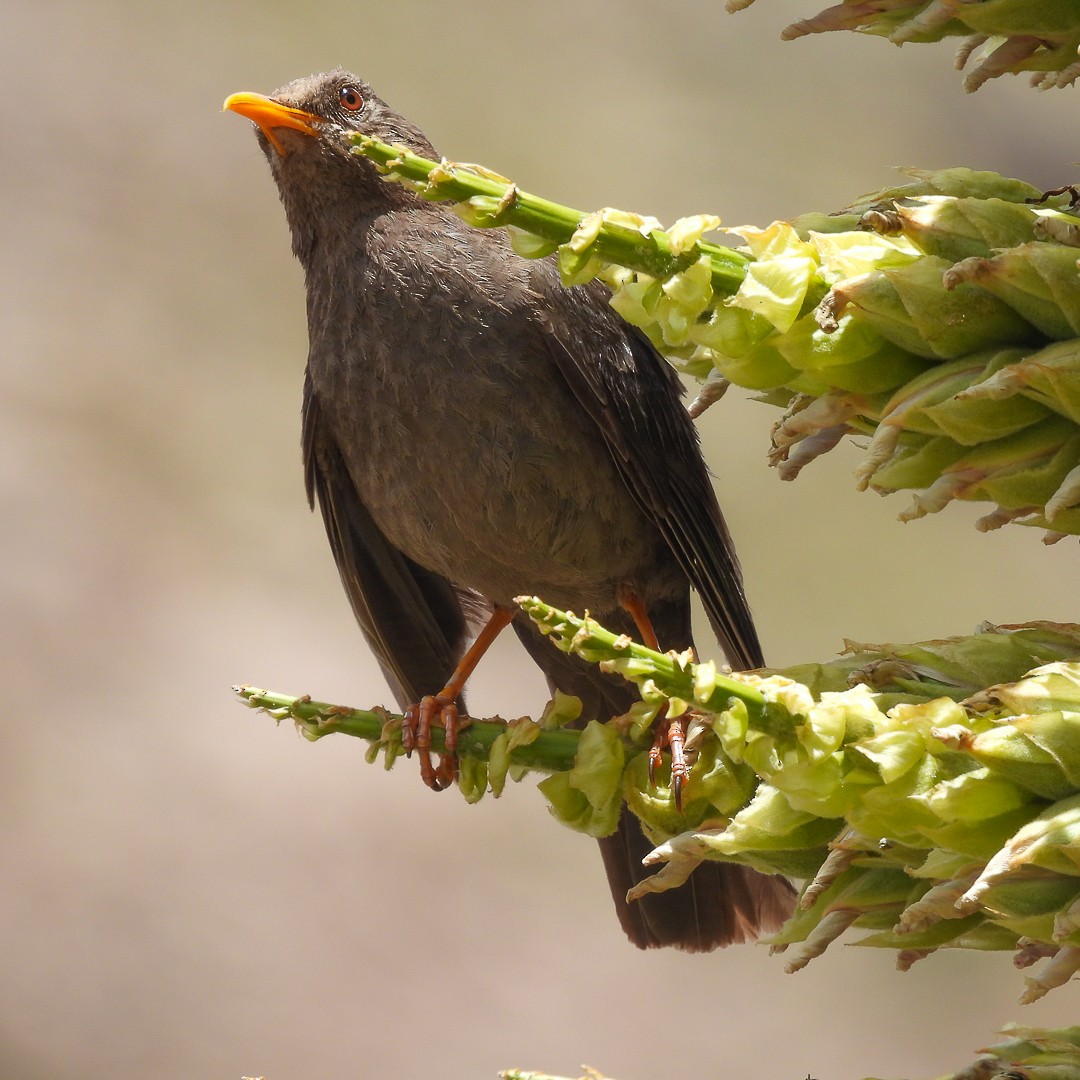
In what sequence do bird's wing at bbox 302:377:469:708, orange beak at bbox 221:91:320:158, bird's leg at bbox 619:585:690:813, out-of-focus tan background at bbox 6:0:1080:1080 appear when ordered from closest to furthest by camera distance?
bird's leg at bbox 619:585:690:813, orange beak at bbox 221:91:320:158, bird's wing at bbox 302:377:469:708, out-of-focus tan background at bbox 6:0:1080:1080

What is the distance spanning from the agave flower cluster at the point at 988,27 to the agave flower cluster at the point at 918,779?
0.40 m

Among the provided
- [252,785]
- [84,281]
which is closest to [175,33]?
[84,281]

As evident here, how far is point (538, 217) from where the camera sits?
854 millimetres

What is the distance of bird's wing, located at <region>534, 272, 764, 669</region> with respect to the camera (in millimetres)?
2605

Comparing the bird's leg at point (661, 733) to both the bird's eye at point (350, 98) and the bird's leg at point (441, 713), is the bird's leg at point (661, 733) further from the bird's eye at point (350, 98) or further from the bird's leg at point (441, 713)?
the bird's eye at point (350, 98)

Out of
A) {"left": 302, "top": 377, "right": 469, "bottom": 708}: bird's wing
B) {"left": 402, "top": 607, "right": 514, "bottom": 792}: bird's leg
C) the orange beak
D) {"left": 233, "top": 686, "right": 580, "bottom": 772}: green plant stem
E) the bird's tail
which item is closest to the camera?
{"left": 233, "top": 686, "right": 580, "bottom": 772}: green plant stem

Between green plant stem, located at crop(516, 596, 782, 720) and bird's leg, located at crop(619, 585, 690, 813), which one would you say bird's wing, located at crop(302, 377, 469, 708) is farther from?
green plant stem, located at crop(516, 596, 782, 720)

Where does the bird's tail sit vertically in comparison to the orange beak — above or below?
below

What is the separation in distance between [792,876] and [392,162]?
0.55 meters

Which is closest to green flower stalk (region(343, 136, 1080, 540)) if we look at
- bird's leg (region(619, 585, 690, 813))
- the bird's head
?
bird's leg (region(619, 585, 690, 813))

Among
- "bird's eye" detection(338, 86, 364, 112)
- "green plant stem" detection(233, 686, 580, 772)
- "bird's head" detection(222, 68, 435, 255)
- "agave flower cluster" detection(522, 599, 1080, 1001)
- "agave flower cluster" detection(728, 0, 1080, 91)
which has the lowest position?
"agave flower cluster" detection(522, 599, 1080, 1001)

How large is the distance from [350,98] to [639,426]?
3.51 feet

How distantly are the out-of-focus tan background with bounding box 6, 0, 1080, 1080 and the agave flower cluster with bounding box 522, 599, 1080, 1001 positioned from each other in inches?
179

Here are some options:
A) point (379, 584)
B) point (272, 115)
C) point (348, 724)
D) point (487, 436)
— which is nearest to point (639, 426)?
point (487, 436)
